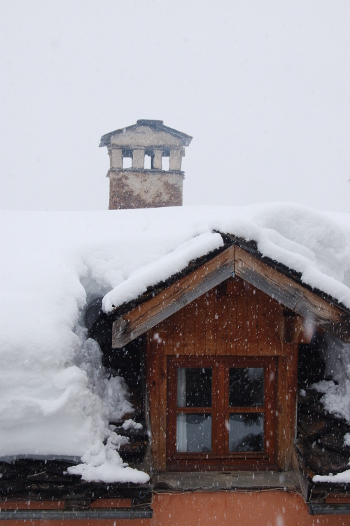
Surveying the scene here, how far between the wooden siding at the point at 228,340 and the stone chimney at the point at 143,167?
27.5 feet

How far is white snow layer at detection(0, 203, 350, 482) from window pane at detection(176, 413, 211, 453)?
544 mm

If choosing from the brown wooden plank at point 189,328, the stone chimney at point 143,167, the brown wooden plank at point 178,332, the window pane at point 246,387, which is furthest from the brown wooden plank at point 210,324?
the stone chimney at point 143,167

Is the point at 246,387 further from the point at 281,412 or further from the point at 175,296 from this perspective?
the point at 175,296

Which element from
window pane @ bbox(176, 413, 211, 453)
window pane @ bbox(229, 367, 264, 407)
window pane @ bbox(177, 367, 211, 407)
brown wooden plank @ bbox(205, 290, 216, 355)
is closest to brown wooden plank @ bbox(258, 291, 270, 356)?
window pane @ bbox(229, 367, 264, 407)

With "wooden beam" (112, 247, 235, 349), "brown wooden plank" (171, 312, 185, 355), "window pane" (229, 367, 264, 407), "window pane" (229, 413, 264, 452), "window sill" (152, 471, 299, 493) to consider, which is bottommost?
"window sill" (152, 471, 299, 493)

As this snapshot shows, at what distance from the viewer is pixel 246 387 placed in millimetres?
4199

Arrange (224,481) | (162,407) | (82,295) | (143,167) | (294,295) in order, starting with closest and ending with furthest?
(294,295) < (224,481) < (162,407) < (82,295) < (143,167)

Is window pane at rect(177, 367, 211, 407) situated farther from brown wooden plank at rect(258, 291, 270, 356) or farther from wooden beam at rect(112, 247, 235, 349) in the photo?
wooden beam at rect(112, 247, 235, 349)

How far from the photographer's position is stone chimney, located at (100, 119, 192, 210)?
12438 mm

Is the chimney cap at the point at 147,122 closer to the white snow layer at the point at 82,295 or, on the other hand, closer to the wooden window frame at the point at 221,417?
the white snow layer at the point at 82,295

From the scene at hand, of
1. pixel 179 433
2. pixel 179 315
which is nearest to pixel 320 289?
pixel 179 315

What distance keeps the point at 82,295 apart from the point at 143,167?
8.53 m

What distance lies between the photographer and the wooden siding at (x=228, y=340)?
4.05 m

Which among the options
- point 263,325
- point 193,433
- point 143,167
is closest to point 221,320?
point 263,325
